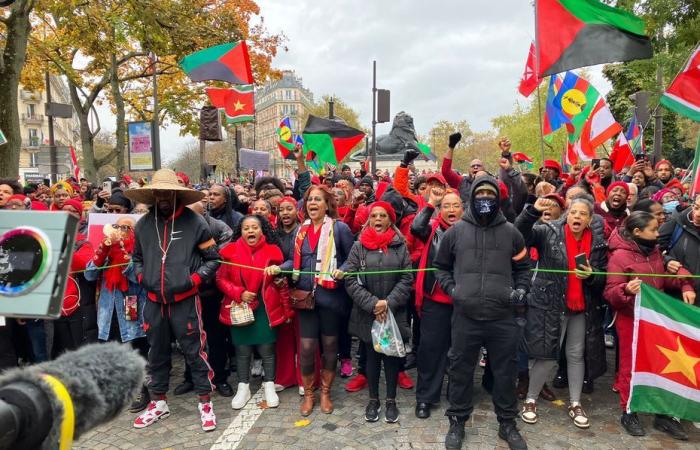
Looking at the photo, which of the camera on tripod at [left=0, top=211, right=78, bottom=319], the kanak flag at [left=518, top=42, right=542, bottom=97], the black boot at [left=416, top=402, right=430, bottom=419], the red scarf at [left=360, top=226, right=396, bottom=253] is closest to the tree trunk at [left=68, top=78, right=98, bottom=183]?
the kanak flag at [left=518, top=42, right=542, bottom=97]

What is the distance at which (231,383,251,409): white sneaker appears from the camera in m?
4.54

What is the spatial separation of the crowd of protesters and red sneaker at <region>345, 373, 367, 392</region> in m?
0.02

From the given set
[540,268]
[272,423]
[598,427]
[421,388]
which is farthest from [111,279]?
[598,427]

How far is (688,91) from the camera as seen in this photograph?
5.45m

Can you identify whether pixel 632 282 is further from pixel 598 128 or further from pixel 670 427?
pixel 598 128

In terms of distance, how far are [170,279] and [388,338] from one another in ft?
6.38

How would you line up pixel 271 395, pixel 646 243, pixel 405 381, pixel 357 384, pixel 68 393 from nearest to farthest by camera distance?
pixel 68 393 < pixel 646 243 < pixel 271 395 < pixel 357 384 < pixel 405 381

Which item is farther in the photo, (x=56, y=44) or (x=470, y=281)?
(x=56, y=44)

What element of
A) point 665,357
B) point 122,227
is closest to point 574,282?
point 665,357

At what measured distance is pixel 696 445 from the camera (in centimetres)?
379

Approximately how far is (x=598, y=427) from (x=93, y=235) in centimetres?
518

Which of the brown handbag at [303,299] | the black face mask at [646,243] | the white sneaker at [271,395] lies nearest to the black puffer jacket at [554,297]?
the black face mask at [646,243]

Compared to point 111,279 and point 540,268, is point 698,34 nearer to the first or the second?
point 540,268

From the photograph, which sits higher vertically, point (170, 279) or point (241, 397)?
point (170, 279)
